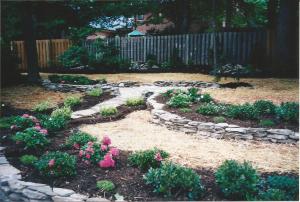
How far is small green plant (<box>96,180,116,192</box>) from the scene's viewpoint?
4141 mm

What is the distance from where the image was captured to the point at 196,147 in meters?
6.04

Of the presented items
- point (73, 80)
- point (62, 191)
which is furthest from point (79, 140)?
point (73, 80)

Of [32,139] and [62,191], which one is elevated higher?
[32,139]

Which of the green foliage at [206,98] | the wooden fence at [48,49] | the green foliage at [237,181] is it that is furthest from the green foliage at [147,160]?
the wooden fence at [48,49]

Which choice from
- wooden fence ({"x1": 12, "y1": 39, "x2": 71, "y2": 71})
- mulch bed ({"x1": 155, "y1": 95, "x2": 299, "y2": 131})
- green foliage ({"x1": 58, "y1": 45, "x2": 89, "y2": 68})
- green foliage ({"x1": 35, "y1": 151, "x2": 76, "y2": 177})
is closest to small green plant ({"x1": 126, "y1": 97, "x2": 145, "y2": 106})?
mulch bed ({"x1": 155, "y1": 95, "x2": 299, "y2": 131})

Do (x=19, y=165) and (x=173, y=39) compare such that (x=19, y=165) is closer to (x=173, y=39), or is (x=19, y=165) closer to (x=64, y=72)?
(x=64, y=72)

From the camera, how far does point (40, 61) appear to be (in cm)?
1992

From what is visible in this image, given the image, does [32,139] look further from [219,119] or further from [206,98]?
[206,98]

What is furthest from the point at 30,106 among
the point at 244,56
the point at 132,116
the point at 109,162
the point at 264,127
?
the point at 244,56

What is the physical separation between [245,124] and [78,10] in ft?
33.6

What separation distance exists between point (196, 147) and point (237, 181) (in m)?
2.18

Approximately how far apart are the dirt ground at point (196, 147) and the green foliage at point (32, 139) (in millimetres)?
1350

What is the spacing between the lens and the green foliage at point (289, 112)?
6364 millimetres

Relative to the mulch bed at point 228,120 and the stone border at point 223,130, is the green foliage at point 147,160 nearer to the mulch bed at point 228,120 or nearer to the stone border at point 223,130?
the stone border at point 223,130
